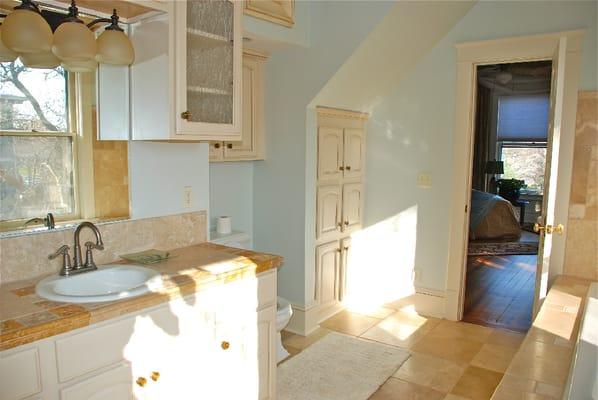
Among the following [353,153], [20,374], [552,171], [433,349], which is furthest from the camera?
[353,153]

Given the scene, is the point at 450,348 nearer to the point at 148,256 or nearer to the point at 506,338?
the point at 506,338

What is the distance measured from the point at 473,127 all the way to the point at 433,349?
1696 mm

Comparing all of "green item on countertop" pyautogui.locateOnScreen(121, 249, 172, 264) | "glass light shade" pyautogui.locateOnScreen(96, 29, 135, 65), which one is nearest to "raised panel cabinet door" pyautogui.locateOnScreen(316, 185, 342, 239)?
"green item on countertop" pyautogui.locateOnScreen(121, 249, 172, 264)

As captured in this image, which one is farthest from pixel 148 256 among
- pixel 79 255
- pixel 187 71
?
pixel 187 71

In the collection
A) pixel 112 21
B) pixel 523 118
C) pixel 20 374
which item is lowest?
pixel 20 374

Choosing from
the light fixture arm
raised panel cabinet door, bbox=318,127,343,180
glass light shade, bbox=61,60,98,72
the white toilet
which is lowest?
the white toilet

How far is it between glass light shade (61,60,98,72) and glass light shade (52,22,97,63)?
54 mm

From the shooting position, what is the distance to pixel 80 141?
213 centimetres

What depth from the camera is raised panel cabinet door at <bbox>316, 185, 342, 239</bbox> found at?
3.74 m

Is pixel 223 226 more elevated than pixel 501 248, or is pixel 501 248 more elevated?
pixel 223 226

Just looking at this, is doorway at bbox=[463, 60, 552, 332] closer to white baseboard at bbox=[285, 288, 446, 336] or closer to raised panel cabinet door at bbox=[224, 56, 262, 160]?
white baseboard at bbox=[285, 288, 446, 336]

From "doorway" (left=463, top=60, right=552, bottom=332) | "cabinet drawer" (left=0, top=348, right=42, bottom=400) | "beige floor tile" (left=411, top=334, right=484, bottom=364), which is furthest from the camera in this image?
"doorway" (left=463, top=60, right=552, bottom=332)

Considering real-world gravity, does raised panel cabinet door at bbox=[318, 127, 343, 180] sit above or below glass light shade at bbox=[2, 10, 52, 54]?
below

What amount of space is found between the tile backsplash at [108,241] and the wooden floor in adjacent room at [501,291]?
253 centimetres
